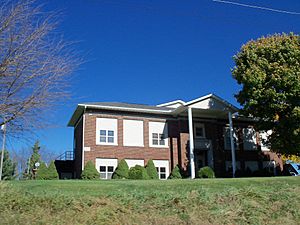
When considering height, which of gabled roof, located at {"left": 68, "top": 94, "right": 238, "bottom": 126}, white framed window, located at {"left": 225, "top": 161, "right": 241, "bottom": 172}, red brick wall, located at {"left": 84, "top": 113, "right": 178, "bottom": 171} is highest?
gabled roof, located at {"left": 68, "top": 94, "right": 238, "bottom": 126}

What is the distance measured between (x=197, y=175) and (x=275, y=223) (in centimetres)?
1940

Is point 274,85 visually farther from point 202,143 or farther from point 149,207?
point 149,207

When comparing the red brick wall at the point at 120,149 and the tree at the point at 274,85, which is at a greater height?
the tree at the point at 274,85

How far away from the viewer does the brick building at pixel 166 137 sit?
2752 centimetres

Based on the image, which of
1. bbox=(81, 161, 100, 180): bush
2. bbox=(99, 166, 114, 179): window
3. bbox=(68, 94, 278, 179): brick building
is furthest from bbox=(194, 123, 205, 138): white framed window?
bbox=(81, 161, 100, 180): bush

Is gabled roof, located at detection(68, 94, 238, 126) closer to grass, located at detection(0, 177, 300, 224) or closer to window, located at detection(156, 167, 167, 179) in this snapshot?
window, located at detection(156, 167, 167, 179)

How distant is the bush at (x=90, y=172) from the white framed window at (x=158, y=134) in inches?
213

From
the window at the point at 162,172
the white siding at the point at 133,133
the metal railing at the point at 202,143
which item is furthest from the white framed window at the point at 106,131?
the metal railing at the point at 202,143

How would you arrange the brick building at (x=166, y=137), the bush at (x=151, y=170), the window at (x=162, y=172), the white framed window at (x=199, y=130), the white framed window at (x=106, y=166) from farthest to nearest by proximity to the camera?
the white framed window at (x=199, y=130), the window at (x=162, y=172), the brick building at (x=166, y=137), the bush at (x=151, y=170), the white framed window at (x=106, y=166)

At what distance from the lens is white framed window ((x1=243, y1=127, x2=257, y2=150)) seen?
33312 mm

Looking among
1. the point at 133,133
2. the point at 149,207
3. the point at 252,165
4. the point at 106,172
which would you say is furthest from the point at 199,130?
the point at 149,207

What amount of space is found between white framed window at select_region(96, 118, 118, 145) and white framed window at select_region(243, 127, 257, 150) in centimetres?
1251

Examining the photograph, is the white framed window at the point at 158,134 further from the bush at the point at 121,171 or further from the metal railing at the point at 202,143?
the bush at the point at 121,171

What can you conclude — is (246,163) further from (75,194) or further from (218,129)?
(75,194)
